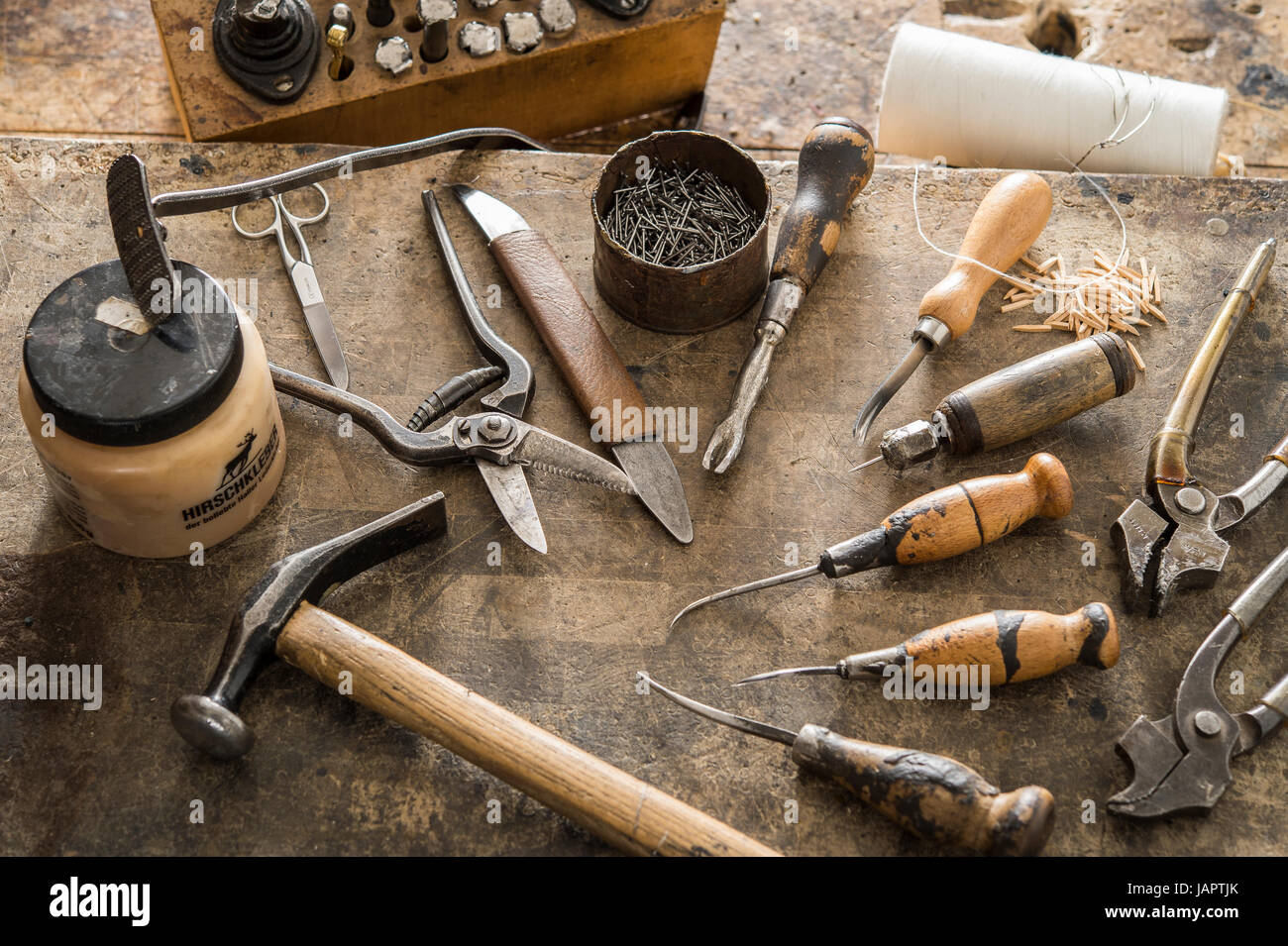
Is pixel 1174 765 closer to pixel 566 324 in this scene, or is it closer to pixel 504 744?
pixel 504 744

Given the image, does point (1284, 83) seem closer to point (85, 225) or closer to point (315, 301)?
point (315, 301)

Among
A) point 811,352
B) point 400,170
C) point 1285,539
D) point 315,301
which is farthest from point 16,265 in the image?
point 1285,539

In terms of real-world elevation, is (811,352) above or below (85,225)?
below

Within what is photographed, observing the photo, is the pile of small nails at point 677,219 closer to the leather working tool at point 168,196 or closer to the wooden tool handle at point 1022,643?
the leather working tool at point 168,196

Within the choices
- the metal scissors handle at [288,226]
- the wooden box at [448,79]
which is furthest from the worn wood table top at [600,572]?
the wooden box at [448,79]

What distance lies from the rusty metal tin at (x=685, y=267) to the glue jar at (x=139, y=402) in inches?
28.3

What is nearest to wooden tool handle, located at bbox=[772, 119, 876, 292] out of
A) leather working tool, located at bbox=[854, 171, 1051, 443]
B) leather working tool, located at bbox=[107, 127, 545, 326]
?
leather working tool, located at bbox=[854, 171, 1051, 443]

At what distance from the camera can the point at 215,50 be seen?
8.11 feet

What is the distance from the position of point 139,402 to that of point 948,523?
1.36 metres

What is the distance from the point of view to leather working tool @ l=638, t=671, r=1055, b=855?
1.59 m

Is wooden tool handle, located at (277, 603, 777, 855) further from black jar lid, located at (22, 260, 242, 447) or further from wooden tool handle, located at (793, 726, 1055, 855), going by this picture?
black jar lid, located at (22, 260, 242, 447)

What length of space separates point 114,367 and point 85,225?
0.77m

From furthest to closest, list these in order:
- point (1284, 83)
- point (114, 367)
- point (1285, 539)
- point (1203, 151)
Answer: point (1284, 83), point (1203, 151), point (1285, 539), point (114, 367)

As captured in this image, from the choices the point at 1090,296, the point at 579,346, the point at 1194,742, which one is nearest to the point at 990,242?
the point at 1090,296
